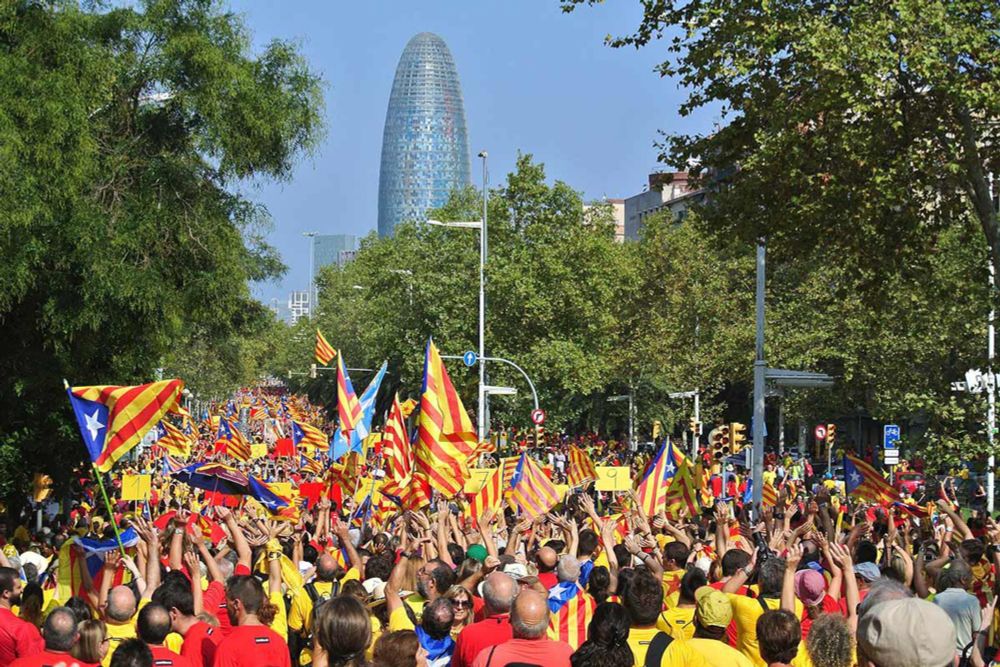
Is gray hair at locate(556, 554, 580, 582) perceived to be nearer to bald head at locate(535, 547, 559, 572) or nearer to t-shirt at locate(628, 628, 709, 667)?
bald head at locate(535, 547, 559, 572)

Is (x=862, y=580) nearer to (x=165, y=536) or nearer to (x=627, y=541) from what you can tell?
(x=627, y=541)

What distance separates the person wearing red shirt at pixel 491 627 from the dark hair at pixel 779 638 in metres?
1.21

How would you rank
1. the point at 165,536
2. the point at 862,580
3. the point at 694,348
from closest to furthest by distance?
the point at 862,580, the point at 165,536, the point at 694,348

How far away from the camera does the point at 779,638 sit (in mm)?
6312

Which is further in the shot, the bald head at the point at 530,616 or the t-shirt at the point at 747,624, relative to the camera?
the t-shirt at the point at 747,624

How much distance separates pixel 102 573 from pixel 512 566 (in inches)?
95.6

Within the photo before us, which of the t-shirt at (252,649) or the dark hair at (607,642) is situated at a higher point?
the dark hair at (607,642)

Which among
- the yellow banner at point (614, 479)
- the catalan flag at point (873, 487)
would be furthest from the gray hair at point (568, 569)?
the yellow banner at point (614, 479)

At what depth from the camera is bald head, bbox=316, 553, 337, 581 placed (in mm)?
9672

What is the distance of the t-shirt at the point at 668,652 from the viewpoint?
630 cm

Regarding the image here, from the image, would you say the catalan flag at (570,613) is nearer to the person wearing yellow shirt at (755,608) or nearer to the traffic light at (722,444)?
the person wearing yellow shirt at (755,608)

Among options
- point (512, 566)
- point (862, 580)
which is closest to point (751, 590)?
point (862, 580)

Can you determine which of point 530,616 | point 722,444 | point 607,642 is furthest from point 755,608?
point 722,444

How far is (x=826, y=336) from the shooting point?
45.2 metres
